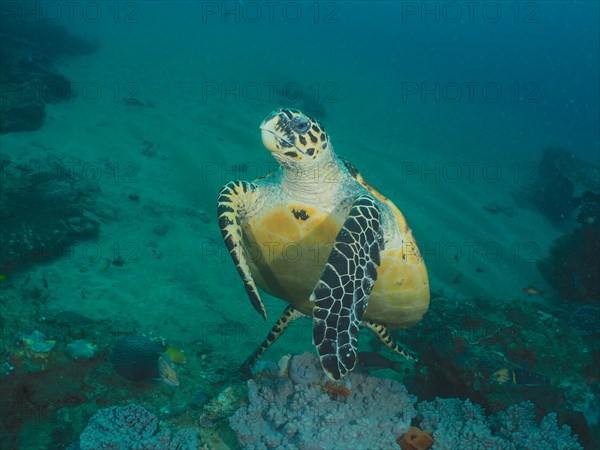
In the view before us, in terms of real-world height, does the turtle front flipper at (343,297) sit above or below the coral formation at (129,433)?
above

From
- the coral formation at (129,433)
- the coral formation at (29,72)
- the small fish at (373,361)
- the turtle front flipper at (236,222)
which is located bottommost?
the coral formation at (29,72)

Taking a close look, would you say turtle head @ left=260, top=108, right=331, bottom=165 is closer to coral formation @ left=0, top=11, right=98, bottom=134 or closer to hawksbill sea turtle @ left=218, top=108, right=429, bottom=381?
hawksbill sea turtle @ left=218, top=108, right=429, bottom=381

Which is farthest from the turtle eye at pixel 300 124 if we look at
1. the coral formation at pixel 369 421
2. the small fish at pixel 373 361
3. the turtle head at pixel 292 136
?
the small fish at pixel 373 361

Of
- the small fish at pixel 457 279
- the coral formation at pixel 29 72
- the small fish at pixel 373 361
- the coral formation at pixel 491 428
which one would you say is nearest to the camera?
the coral formation at pixel 491 428

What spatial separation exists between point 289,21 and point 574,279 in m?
87.6

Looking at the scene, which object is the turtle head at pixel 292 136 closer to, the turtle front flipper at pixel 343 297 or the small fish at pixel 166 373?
the turtle front flipper at pixel 343 297

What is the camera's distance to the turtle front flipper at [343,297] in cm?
259

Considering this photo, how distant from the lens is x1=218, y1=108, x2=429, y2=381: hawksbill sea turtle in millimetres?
2650

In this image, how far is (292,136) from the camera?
319cm

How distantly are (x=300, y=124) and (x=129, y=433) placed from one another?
8.89 feet

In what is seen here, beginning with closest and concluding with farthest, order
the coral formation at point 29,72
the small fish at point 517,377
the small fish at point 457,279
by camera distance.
Result: the small fish at point 517,377
the small fish at point 457,279
the coral formation at point 29,72

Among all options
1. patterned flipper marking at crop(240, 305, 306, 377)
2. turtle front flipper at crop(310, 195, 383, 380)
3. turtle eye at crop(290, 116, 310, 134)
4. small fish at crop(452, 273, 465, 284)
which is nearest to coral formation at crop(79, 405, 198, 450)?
turtle front flipper at crop(310, 195, 383, 380)

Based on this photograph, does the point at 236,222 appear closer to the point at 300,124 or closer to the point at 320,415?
the point at 300,124

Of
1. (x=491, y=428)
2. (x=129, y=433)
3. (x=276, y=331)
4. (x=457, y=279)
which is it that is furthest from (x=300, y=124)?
(x=457, y=279)
